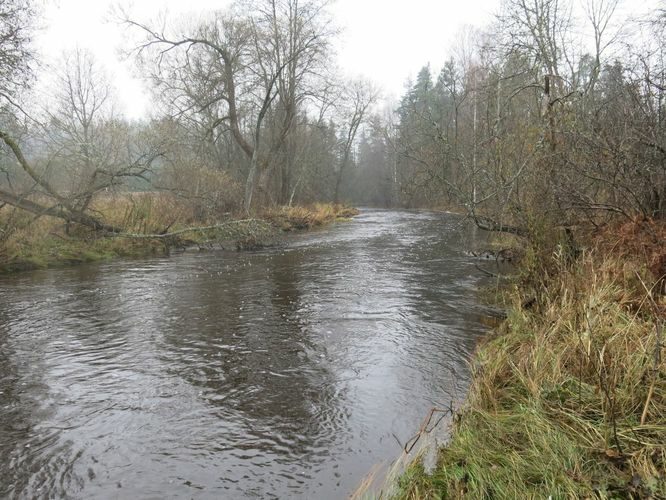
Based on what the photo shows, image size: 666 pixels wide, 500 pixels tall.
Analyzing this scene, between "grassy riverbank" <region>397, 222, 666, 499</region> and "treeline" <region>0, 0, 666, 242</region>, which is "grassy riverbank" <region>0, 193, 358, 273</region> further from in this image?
"grassy riverbank" <region>397, 222, 666, 499</region>

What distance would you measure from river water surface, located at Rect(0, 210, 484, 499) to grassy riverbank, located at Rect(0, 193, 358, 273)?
306cm

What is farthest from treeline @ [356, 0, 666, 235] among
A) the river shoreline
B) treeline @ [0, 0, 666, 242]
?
the river shoreline

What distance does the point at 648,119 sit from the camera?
721 cm

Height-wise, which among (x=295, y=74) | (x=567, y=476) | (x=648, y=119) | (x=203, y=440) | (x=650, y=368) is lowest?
(x=203, y=440)

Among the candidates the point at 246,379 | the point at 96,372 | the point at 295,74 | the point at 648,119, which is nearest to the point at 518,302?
the point at 648,119

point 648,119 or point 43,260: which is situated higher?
point 648,119

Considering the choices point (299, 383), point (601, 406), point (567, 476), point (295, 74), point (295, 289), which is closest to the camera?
point (567, 476)

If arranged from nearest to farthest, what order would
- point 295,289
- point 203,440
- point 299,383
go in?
point 203,440 < point 299,383 < point 295,289

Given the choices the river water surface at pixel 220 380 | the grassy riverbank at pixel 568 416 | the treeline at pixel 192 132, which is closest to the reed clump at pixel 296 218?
the treeline at pixel 192 132

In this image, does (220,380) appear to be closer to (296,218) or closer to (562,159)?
(562,159)

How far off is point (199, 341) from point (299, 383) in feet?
7.24

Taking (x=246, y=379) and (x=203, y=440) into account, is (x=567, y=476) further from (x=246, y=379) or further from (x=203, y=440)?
(x=246, y=379)

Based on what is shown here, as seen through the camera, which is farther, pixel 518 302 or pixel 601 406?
pixel 518 302

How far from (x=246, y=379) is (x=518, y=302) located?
406 cm
